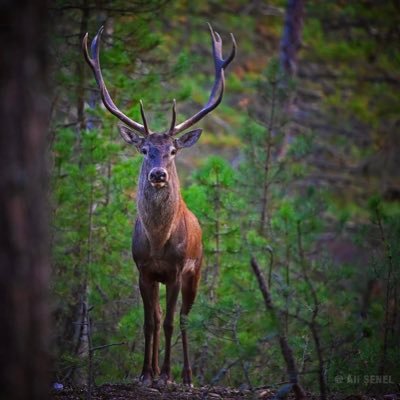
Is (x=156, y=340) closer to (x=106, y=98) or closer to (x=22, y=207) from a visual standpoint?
(x=106, y=98)

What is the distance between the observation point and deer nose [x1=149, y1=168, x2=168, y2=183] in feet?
24.0

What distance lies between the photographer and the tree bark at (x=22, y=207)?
A: 3111 mm

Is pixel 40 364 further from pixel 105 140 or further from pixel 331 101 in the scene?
pixel 331 101

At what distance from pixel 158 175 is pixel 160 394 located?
2.22m

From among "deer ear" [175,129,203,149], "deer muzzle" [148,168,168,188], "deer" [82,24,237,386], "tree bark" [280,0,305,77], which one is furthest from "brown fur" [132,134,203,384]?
"tree bark" [280,0,305,77]

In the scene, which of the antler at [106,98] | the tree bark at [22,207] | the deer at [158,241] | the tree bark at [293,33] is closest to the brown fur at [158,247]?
the deer at [158,241]

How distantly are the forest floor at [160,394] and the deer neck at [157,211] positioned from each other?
1.52 meters

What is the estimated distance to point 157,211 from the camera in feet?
24.6

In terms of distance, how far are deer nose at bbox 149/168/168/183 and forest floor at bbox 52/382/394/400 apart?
2063 mm

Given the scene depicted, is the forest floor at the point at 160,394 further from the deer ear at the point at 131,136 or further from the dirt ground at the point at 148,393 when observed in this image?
the deer ear at the point at 131,136

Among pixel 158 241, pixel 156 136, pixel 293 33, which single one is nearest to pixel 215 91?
pixel 156 136

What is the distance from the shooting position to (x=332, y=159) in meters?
18.1

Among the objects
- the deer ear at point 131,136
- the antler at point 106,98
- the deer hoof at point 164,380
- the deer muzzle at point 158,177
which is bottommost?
the deer hoof at point 164,380

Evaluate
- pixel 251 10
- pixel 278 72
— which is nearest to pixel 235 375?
pixel 278 72
